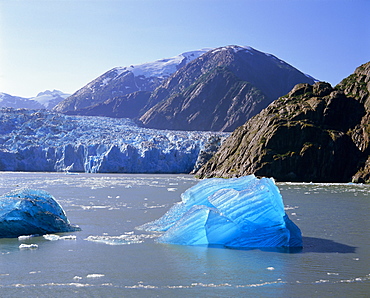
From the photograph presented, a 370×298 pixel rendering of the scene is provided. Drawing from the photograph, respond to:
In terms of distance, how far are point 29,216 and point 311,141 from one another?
52.7 metres

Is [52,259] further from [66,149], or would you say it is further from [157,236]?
[66,149]

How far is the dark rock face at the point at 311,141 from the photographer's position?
58.7 meters

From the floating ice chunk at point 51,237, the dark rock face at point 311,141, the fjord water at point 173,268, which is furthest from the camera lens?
the dark rock face at point 311,141

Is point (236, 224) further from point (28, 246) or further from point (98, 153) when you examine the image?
point (98, 153)

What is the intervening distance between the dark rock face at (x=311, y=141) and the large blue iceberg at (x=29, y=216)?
152 feet

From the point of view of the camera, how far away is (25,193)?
13.5m

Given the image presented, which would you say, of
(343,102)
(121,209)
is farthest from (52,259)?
(343,102)

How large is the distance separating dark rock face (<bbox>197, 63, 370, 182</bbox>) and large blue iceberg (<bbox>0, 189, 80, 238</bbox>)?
4639 cm

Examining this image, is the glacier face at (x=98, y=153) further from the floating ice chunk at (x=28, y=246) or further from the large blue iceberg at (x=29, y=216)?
the floating ice chunk at (x=28, y=246)

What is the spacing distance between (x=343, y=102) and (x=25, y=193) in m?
58.5

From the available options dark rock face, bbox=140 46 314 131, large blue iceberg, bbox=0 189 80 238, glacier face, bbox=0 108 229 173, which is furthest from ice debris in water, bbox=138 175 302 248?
dark rock face, bbox=140 46 314 131

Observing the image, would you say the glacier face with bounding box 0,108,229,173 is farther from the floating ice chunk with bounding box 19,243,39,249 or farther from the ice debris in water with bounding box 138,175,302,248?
the floating ice chunk with bounding box 19,243,39,249

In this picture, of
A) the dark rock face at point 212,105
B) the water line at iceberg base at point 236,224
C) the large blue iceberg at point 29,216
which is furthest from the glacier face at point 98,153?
the dark rock face at point 212,105

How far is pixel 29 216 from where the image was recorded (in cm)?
1277
